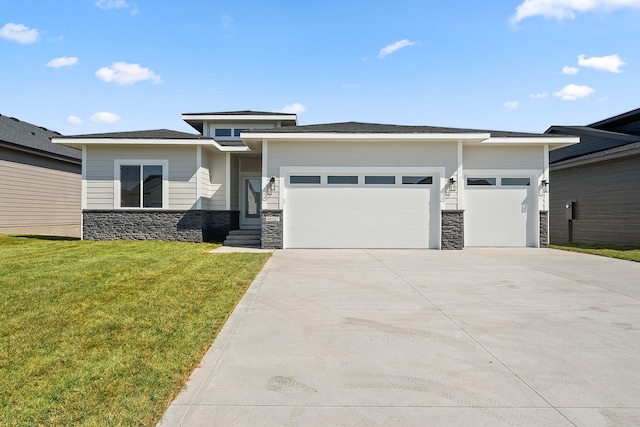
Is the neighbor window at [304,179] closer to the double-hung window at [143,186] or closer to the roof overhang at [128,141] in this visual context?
the roof overhang at [128,141]

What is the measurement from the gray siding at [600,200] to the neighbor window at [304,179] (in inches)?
477

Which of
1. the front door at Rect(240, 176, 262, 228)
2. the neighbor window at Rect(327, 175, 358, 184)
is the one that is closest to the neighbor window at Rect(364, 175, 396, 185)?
the neighbor window at Rect(327, 175, 358, 184)

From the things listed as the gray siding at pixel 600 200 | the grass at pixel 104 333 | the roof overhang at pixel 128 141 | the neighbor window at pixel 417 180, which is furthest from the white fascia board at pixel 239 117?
the gray siding at pixel 600 200

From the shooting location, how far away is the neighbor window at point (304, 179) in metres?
12.5

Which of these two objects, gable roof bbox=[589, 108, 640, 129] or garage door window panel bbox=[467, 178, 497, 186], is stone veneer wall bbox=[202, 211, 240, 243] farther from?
gable roof bbox=[589, 108, 640, 129]

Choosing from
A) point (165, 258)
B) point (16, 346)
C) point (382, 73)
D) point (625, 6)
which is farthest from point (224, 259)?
point (625, 6)

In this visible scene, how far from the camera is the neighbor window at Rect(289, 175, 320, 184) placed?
1250 centimetres

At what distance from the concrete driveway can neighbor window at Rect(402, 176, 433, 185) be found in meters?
5.93

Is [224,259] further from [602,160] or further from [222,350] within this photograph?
[602,160]

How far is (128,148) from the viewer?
1349 centimetres

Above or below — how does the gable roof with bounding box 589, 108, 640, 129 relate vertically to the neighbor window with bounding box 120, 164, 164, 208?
above

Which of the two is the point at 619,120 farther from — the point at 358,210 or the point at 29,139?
→ the point at 29,139

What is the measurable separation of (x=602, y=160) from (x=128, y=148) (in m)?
18.4

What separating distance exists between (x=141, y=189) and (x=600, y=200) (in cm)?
1848
